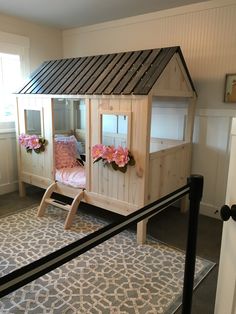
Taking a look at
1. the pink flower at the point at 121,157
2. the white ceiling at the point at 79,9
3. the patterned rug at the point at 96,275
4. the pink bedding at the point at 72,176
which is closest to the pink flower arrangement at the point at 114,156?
the pink flower at the point at 121,157

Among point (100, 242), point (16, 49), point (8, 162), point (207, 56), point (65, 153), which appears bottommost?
point (8, 162)

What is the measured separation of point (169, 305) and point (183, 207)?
1.63 metres

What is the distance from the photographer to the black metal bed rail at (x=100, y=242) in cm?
57

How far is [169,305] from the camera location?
1.74 meters

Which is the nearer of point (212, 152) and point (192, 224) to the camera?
point (192, 224)

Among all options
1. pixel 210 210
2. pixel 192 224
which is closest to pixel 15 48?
pixel 210 210

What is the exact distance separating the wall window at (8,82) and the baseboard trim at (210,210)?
2.85 m

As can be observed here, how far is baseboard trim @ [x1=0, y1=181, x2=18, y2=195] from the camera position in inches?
147

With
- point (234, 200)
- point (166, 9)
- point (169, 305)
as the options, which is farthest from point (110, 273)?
point (166, 9)

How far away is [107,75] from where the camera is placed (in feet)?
8.47

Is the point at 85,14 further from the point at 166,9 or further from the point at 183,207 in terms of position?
the point at 183,207

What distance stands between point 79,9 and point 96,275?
292cm

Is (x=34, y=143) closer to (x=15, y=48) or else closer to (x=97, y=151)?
(x=97, y=151)

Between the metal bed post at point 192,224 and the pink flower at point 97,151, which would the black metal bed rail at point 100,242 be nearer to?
the metal bed post at point 192,224
